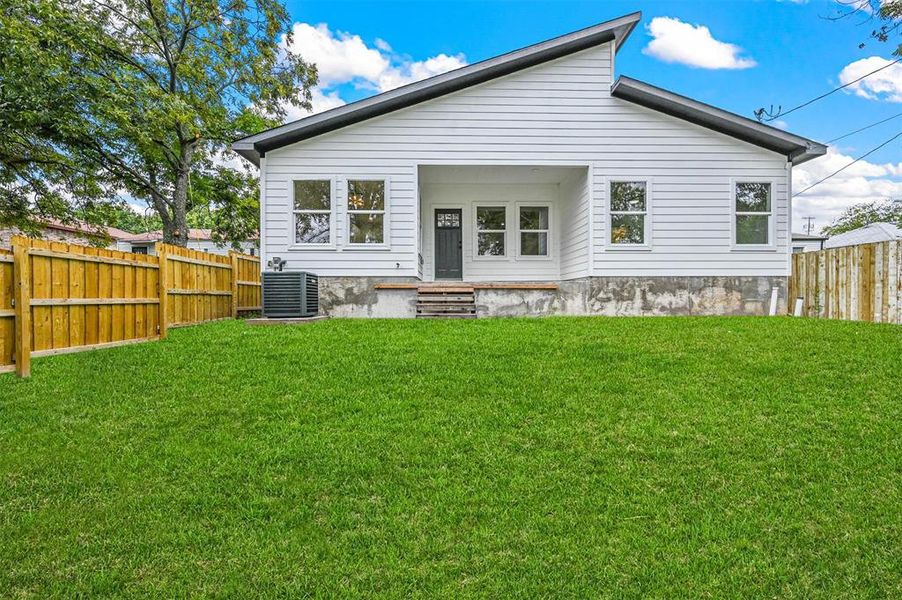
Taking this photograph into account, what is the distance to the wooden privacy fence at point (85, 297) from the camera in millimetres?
5133

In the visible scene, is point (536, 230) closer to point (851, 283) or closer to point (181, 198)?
point (851, 283)

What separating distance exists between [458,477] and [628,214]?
352 inches

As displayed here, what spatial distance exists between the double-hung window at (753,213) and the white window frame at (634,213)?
183 cm

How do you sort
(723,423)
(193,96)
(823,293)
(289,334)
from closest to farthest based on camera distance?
1. (723,423)
2. (289,334)
3. (823,293)
4. (193,96)

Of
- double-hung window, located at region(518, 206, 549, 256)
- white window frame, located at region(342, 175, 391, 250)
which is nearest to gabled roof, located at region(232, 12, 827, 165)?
white window frame, located at region(342, 175, 391, 250)

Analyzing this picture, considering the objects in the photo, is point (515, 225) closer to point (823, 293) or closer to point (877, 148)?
point (823, 293)

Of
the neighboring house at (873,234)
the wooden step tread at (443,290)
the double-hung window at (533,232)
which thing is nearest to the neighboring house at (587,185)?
the wooden step tread at (443,290)

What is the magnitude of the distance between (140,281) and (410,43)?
611 inches

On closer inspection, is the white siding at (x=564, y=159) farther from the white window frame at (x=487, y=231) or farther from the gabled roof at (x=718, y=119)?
the white window frame at (x=487, y=231)

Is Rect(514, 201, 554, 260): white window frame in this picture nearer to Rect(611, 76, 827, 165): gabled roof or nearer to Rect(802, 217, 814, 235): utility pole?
Rect(611, 76, 827, 165): gabled roof

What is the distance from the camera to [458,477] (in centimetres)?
304

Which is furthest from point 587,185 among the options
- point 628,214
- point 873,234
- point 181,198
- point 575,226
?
point 873,234

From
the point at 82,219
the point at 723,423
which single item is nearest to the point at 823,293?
the point at 723,423

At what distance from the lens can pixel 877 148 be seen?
18016 mm
